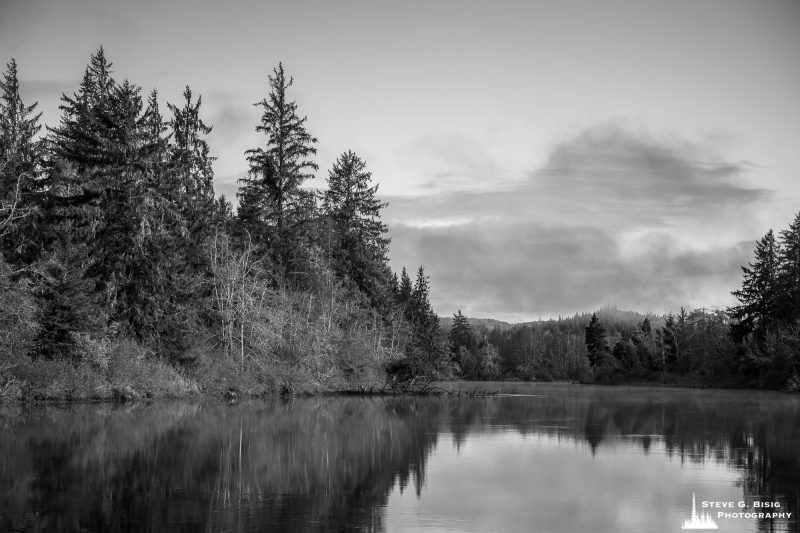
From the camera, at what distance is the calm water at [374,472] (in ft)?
45.0

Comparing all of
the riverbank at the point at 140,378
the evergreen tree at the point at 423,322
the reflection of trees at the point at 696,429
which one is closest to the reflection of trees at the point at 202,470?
the riverbank at the point at 140,378

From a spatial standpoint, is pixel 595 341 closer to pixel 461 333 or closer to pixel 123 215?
pixel 461 333

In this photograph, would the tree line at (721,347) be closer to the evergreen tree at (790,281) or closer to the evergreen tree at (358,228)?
the evergreen tree at (790,281)

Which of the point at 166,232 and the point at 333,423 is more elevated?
the point at 166,232

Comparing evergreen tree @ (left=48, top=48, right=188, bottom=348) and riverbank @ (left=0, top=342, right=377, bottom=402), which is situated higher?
evergreen tree @ (left=48, top=48, right=188, bottom=348)

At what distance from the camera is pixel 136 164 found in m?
45.7

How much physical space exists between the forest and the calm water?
610 centimetres

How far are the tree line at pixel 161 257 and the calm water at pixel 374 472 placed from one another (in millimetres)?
6212

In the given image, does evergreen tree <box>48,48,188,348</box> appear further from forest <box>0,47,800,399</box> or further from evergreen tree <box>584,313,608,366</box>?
evergreen tree <box>584,313,608,366</box>

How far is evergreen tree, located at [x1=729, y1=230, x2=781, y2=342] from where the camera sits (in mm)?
83750

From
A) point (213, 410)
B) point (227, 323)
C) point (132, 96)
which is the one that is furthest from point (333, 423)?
point (132, 96)

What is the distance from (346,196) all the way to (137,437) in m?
53.6

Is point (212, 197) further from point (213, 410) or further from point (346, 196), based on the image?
point (213, 410)

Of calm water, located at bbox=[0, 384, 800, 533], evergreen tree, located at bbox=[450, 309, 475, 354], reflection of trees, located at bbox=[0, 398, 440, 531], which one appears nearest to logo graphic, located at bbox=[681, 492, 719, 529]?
calm water, located at bbox=[0, 384, 800, 533]
